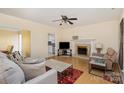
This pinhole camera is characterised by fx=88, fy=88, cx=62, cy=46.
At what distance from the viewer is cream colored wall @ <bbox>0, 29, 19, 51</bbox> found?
4.92m

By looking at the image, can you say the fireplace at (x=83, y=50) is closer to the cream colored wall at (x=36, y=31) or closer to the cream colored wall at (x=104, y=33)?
the cream colored wall at (x=104, y=33)

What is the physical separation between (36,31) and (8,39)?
6.21ft

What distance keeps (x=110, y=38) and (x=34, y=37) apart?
3.93m

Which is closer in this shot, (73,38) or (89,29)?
(89,29)

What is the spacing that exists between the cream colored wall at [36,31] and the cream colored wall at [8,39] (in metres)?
1.54

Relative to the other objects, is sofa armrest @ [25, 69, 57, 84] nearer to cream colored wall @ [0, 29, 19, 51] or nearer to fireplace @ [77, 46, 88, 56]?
fireplace @ [77, 46, 88, 56]

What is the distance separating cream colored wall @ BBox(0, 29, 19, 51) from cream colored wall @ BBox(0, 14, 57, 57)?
1543 mm

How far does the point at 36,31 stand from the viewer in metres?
4.76

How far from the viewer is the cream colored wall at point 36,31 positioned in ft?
11.9
